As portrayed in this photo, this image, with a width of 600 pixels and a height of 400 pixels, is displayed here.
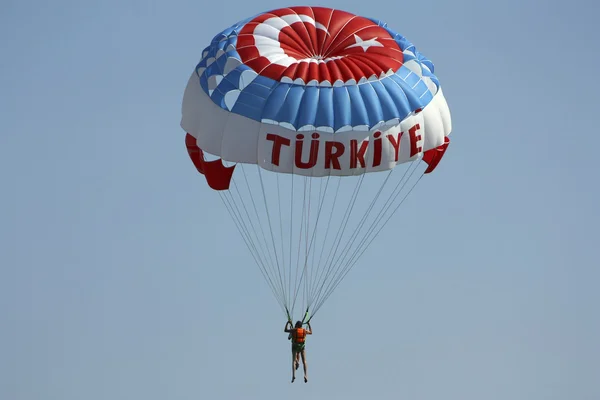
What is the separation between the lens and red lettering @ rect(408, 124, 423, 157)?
4997 centimetres

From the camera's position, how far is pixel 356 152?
1941 inches

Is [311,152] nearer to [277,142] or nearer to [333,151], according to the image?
[333,151]

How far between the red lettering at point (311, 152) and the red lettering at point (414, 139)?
102 inches

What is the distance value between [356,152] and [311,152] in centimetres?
116

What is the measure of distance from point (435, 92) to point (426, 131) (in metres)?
1.23

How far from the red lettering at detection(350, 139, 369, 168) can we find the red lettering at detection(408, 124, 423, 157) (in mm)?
1334

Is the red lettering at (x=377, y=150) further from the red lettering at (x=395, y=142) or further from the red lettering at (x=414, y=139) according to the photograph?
the red lettering at (x=414, y=139)

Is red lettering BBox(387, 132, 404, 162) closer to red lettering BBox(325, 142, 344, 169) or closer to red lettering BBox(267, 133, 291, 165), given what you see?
red lettering BBox(325, 142, 344, 169)

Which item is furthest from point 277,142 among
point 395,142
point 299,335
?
point 299,335

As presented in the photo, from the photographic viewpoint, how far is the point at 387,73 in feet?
162

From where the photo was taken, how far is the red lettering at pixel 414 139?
49969mm

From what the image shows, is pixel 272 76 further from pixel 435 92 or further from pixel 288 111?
pixel 435 92

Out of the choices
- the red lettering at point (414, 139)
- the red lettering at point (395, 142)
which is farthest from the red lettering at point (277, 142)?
the red lettering at point (414, 139)

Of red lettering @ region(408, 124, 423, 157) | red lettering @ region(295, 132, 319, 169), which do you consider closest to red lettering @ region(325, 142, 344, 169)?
red lettering @ region(295, 132, 319, 169)
